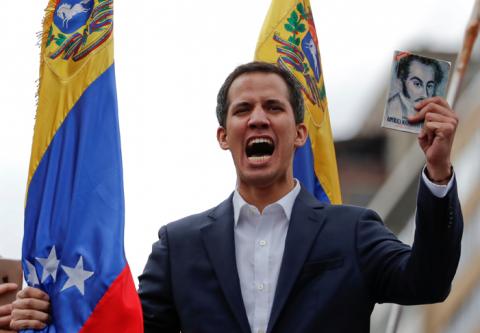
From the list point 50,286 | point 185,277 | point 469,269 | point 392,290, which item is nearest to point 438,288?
point 392,290

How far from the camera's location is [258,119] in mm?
4066

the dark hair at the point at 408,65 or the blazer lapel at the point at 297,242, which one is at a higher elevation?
the dark hair at the point at 408,65

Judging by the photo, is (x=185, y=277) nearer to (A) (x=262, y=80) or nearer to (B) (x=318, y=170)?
(A) (x=262, y=80)

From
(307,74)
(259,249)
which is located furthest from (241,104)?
(307,74)

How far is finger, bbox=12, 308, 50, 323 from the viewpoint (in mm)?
3828

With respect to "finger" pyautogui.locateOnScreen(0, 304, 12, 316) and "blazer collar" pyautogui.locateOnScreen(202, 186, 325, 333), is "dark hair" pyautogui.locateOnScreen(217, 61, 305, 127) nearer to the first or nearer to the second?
"blazer collar" pyautogui.locateOnScreen(202, 186, 325, 333)

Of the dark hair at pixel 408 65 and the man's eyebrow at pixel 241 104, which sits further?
the man's eyebrow at pixel 241 104

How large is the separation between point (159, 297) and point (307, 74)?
2.43 meters

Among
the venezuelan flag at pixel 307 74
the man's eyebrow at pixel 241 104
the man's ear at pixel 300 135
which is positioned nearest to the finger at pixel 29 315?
the man's eyebrow at pixel 241 104

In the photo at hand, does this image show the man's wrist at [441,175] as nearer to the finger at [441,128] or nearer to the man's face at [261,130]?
the finger at [441,128]

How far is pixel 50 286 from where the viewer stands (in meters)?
4.10

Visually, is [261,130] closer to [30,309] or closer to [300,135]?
[300,135]

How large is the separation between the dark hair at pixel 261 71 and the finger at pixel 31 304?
1.01 m

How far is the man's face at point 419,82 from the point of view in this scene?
3615 mm
